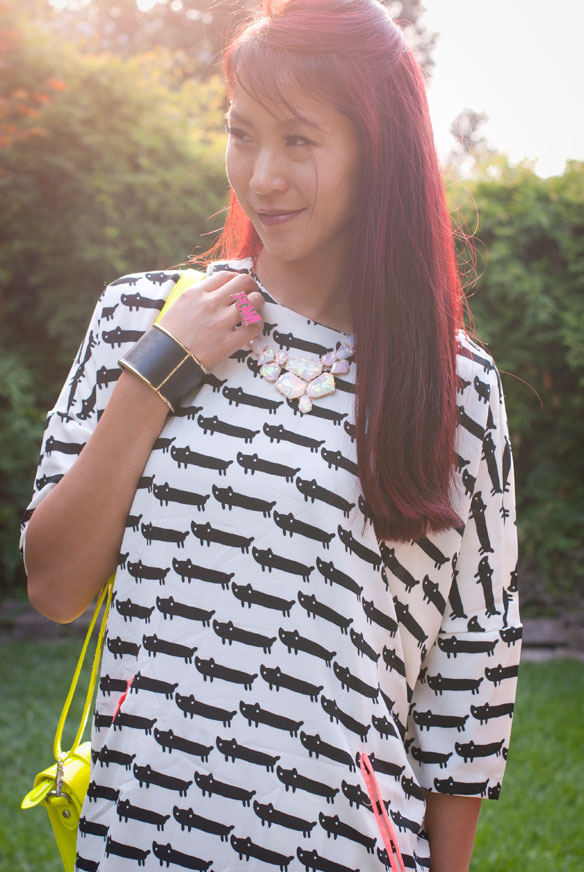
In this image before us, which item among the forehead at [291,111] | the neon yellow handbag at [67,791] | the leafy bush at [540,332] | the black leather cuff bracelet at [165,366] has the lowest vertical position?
the neon yellow handbag at [67,791]

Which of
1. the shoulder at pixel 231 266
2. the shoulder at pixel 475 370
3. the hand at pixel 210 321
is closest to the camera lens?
the hand at pixel 210 321

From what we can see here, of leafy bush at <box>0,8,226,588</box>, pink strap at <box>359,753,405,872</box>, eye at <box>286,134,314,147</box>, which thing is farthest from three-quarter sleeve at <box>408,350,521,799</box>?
leafy bush at <box>0,8,226,588</box>

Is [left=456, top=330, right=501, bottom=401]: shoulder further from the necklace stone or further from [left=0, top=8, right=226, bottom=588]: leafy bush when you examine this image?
[left=0, top=8, right=226, bottom=588]: leafy bush

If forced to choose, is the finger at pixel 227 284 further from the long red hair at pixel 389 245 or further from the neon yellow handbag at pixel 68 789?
the long red hair at pixel 389 245

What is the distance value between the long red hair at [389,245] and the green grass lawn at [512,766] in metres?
2.43

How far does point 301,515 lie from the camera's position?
53.9 inches

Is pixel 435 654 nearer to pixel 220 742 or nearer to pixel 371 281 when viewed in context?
pixel 220 742

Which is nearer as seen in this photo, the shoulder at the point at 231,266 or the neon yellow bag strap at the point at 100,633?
the neon yellow bag strap at the point at 100,633

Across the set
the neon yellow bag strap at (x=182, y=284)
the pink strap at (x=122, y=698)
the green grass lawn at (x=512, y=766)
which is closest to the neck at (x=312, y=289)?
the neon yellow bag strap at (x=182, y=284)

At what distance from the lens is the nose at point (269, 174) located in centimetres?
142

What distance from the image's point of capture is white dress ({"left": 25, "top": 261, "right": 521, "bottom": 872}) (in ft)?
4.36

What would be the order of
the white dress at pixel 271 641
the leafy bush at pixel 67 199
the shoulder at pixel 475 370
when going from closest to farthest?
the white dress at pixel 271 641, the shoulder at pixel 475 370, the leafy bush at pixel 67 199

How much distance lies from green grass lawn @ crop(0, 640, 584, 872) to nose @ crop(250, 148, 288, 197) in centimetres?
284

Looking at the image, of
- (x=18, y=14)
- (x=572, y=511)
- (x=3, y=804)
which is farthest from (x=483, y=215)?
(x=3, y=804)
